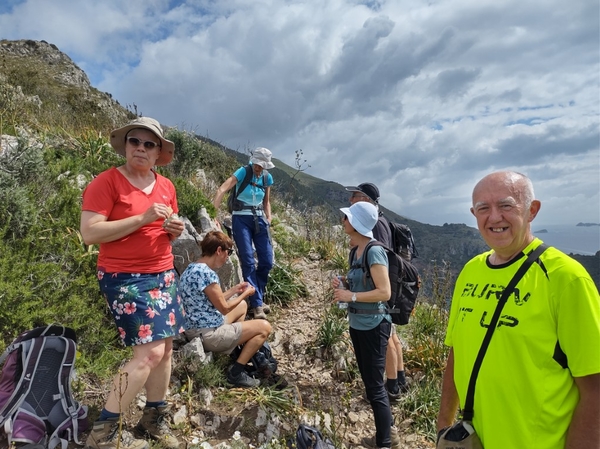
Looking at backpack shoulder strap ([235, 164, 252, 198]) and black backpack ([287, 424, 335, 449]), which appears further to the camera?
backpack shoulder strap ([235, 164, 252, 198])

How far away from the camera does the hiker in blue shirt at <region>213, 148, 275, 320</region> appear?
5.03 m

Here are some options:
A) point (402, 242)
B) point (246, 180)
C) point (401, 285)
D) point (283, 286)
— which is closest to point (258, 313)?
point (283, 286)

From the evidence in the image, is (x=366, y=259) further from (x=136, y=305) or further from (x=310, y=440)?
(x=136, y=305)

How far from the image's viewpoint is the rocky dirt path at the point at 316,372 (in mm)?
3660

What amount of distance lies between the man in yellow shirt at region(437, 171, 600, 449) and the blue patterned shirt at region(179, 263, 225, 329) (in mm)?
2693

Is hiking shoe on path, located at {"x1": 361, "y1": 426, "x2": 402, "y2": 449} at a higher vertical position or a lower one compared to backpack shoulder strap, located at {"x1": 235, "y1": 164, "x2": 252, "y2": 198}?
lower

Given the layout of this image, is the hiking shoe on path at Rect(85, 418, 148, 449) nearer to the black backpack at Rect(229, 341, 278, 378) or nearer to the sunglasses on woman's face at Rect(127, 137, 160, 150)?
the black backpack at Rect(229, 341, 278, 378)


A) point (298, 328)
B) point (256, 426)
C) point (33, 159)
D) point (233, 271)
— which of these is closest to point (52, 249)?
point (33, 159)

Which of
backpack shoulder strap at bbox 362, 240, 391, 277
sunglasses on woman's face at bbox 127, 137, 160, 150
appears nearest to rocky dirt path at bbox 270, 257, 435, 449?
backpack shoulder strap at bbox 362, 240, 391, 277

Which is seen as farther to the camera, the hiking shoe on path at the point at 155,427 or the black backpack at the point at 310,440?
the hiking shoe on path at the point at 155,427

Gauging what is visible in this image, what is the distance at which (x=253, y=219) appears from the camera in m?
5.06

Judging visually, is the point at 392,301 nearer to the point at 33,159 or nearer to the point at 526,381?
the point at 526,381

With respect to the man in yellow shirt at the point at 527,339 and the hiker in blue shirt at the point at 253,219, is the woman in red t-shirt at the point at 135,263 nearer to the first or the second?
the man in yellow shirt at the point at 527,339

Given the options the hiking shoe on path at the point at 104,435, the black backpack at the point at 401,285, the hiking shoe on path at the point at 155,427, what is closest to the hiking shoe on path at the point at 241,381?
the hiking shoe on path at the point at 155,427
